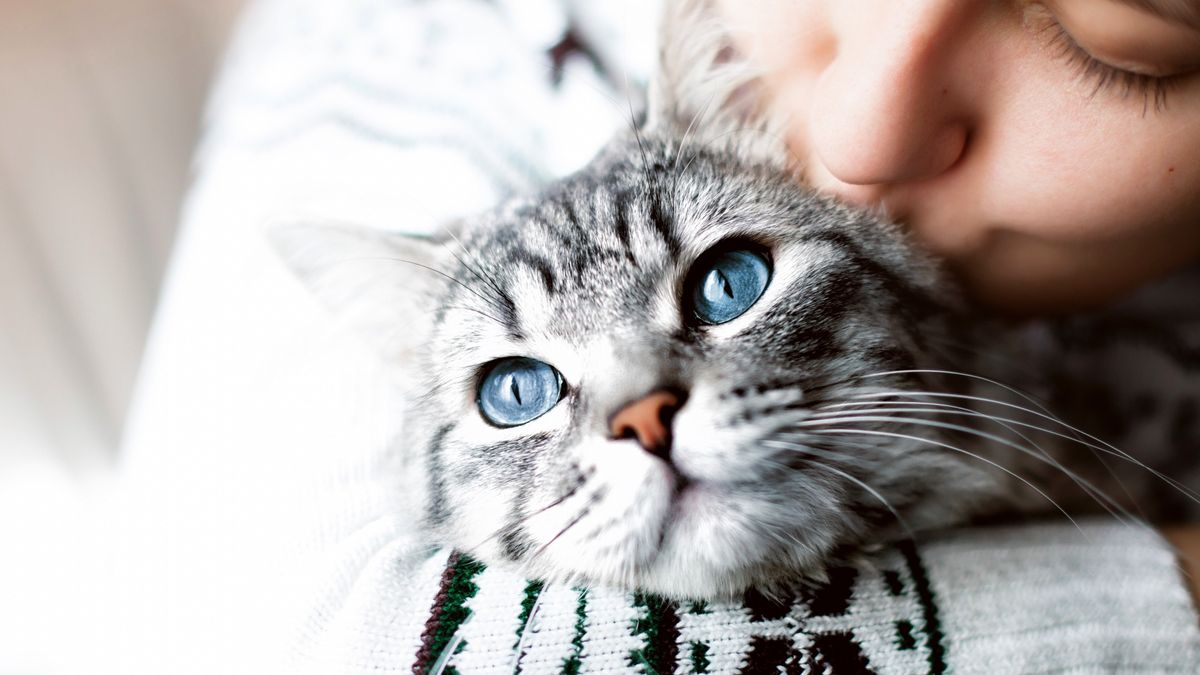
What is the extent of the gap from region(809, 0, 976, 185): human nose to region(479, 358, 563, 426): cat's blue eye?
34cm

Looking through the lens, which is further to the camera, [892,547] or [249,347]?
[249,347]

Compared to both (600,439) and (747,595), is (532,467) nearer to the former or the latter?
(600,439)

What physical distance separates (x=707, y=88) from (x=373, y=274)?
46 cm

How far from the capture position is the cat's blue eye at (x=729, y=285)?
2.51 ft

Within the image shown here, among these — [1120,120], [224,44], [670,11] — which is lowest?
[1120,120]

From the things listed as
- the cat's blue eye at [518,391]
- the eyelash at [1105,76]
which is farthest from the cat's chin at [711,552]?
the eyelash at [1105,76]

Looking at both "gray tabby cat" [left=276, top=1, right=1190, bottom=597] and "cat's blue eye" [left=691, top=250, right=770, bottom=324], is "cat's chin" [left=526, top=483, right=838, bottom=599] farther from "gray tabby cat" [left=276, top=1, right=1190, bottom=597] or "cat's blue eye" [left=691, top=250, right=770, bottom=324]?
"cat's blue eye" [left=691, top=250, right=770, bottom=324]

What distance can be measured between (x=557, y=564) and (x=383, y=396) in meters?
0.37

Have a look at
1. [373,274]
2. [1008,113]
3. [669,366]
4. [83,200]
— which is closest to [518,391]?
[669,366]

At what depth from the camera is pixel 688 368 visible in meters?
0.68

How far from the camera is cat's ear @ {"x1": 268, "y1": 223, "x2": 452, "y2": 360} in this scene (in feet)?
3.07

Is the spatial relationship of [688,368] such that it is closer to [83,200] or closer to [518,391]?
[518,391]

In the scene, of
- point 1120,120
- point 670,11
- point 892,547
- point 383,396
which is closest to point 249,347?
point 383,396

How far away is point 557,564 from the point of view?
0.70 m
